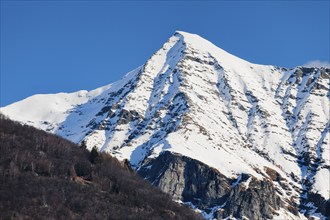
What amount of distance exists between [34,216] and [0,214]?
772 cm

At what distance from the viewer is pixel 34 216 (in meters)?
200

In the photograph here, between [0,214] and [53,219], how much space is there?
1151 centimetres

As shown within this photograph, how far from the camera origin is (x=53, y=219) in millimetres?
199750

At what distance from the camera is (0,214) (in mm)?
196125

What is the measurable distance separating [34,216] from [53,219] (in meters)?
4.18
